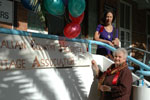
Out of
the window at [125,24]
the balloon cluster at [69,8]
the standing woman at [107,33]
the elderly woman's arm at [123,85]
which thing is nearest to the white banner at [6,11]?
the balloon cluster at [69,8]

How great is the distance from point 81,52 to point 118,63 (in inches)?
27.6

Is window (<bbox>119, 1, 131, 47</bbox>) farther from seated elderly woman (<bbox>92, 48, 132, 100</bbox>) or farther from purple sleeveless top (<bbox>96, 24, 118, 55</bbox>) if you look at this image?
seated elderly woman (<bbox>92, 48, 132, 100</bbox>)

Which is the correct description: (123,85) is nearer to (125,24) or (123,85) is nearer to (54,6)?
(54,6)

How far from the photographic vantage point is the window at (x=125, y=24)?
8.23 meters

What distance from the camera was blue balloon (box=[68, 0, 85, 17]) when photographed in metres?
2.45

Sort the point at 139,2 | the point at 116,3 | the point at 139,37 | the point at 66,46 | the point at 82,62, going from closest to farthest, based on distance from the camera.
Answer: the point at 66,46
the point at 82,62
the point at 116,3
the point at 139,2
the point at 139,37

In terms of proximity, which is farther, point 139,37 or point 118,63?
point 139,37

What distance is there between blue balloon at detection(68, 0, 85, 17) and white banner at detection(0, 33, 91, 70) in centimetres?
45

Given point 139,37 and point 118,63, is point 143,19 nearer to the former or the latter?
point 139,37

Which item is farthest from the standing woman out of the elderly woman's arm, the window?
the window

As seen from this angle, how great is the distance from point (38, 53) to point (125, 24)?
6745 millimetres

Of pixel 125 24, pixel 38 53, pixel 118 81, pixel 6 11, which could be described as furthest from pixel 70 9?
pixel 125 24

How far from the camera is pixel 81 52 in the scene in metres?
3.01

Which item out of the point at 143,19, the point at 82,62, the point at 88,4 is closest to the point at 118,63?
the point at 82,62
